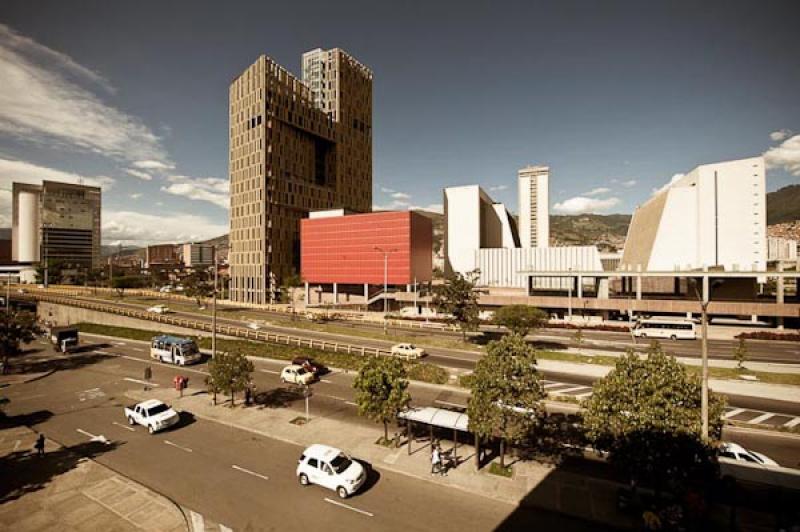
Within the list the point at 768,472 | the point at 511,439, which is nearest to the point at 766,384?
the point at 768,472

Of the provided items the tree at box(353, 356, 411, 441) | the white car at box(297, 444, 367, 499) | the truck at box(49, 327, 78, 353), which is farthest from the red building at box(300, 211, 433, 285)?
the white car at box(297, 444, 367, 499)

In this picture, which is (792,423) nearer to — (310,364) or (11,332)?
(310,364)

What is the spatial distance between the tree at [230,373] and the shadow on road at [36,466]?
244 inches

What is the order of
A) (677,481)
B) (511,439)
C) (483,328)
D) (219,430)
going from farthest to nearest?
(483,328) < (219,430) < (511,439) < (677,481)

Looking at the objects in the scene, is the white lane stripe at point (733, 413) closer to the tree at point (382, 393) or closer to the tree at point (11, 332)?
the tree at point (382, 393)

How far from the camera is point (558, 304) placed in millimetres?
66938

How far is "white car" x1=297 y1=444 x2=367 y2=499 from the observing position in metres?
16.2

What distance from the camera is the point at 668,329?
169ft

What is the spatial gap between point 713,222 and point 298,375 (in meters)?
81.5

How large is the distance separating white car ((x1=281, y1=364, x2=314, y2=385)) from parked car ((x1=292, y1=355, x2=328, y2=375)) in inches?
29.8

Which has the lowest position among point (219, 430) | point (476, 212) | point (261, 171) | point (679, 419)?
point (219, 430)

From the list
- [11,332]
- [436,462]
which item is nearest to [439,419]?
[436,462]

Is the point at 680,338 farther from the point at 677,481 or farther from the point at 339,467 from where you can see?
the point at 339,467

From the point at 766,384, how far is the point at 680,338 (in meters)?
22.7
